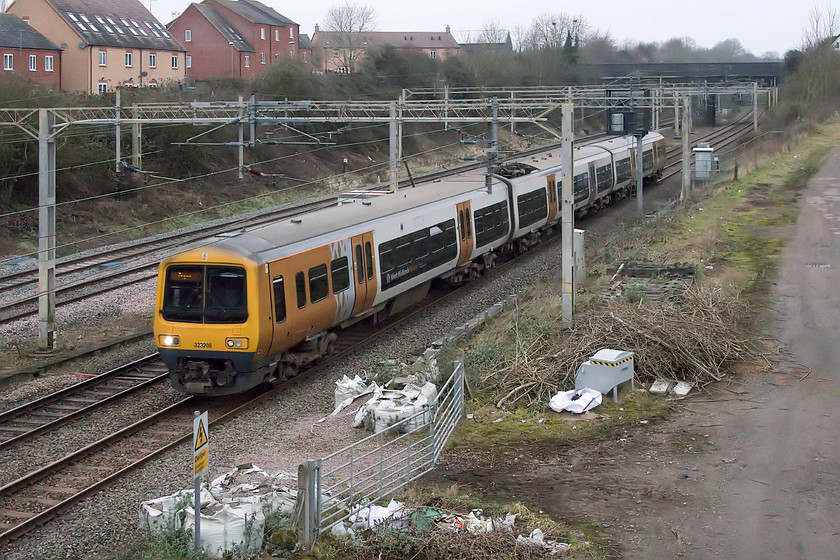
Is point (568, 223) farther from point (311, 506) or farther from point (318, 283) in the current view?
point (311, 506)

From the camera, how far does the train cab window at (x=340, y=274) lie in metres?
16.2

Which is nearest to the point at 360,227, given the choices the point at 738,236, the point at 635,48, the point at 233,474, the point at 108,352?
the point at 108,352

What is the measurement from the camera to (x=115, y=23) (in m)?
51.8

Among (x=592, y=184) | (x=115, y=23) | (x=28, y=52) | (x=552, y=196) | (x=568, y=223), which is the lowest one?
(x=568, y=223)

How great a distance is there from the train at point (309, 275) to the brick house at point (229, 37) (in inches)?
1651

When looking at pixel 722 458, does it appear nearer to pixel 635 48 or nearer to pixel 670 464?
pixel 670 464

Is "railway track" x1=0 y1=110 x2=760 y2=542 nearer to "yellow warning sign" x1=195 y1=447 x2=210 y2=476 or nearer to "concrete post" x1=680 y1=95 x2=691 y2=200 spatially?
"yellow warning sign" x1=195 y1=447 x2=210 y2=476

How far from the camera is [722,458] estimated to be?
11320 millimetres

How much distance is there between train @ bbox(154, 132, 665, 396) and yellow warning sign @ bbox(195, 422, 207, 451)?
513cm

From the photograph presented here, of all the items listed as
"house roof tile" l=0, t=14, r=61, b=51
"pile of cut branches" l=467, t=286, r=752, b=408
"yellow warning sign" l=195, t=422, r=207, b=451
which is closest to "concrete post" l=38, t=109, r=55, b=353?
"pile of cut branches" l=467, t=286, r=752, b=408

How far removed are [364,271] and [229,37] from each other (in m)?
51.0

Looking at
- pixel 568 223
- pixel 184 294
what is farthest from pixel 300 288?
pixel 568 223

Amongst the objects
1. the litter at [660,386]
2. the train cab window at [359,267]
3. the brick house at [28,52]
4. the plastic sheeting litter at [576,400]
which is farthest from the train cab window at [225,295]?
the brick house at [28,52]

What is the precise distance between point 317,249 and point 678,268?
29.5ft
